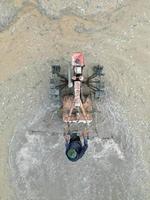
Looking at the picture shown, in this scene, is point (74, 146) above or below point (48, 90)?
below

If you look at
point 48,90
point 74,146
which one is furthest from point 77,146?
point 48,90

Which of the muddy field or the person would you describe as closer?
the person

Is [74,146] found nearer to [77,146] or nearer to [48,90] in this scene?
[77,146]

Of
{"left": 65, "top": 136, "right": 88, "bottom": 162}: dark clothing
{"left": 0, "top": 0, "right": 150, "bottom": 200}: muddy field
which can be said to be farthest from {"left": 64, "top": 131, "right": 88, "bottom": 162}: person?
{"left": 0, "top": 0, "right": 150, "bottom": 200}: muddy field

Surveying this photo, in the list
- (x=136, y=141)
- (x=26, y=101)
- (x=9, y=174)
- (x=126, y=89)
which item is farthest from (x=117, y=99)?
(x=9, y=174)

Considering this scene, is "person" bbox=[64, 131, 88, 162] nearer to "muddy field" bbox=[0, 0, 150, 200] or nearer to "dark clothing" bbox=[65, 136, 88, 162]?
"dark clothing" bbox=[65, 136, 88, 162]

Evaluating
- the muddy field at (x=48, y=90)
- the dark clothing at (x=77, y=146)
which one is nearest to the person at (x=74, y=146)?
the dark clothing at (x=77, y=146)

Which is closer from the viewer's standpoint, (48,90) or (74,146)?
(74,146)
